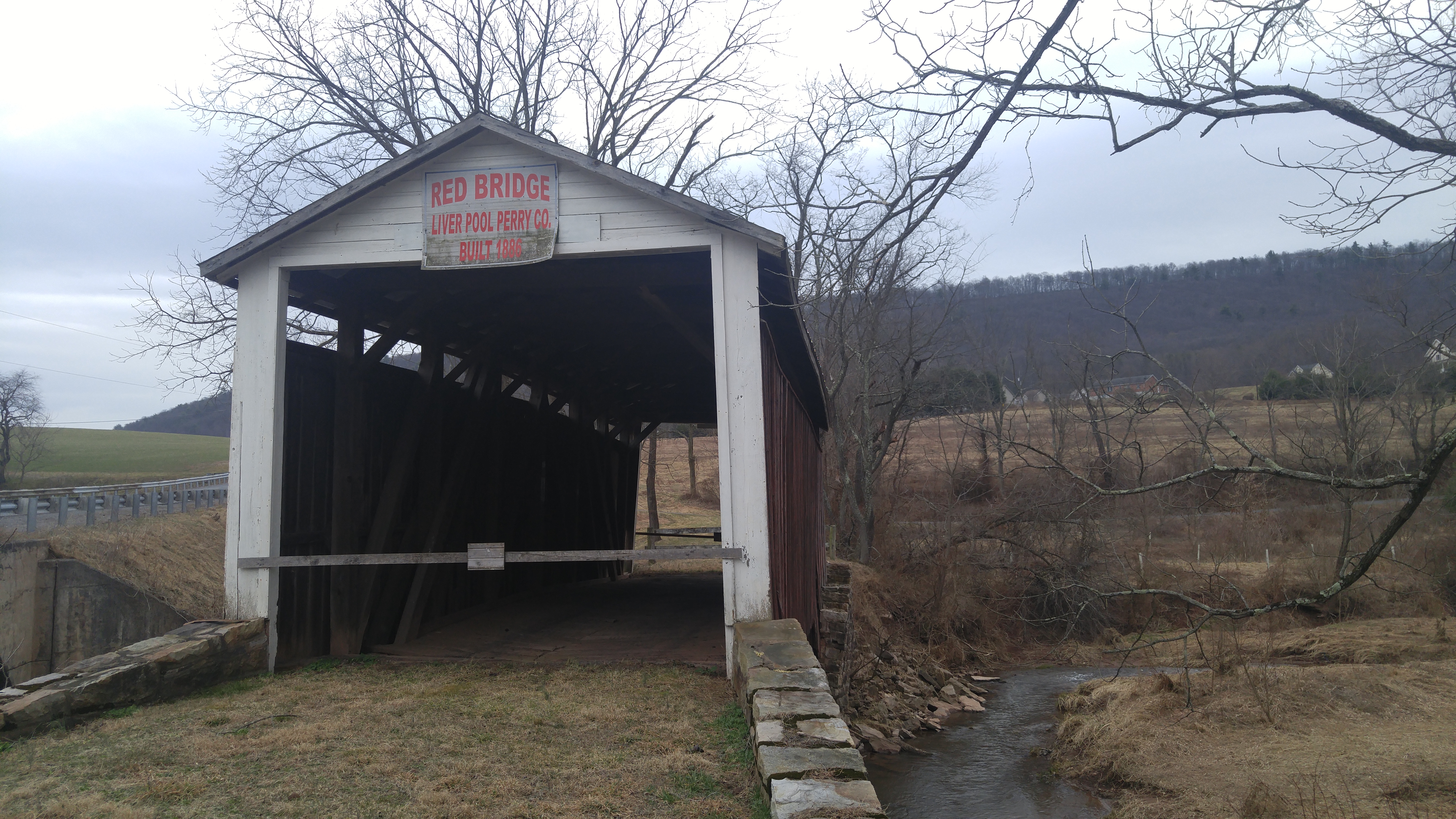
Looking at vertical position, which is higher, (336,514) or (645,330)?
(645,330)

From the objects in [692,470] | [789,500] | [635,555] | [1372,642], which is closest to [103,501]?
[789,500]

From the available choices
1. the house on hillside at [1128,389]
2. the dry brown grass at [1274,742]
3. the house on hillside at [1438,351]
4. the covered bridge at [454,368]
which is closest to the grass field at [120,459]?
the covered bridge at [454,368]

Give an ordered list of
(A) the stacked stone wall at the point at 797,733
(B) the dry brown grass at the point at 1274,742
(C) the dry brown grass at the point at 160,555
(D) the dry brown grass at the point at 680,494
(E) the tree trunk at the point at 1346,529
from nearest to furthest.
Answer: (A) the stacked stone wall at the point at 797,733
(B) the dry brown grass at the point at 1274,742
(C) the dry brown grass at the point at 160,555
(E) the tree trunk at the point at 1346,529
(D) the dry brown grass at the point at 680,494

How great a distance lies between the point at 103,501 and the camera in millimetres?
15969

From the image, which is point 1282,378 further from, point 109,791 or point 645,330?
point 109,791

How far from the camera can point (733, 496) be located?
588 cm

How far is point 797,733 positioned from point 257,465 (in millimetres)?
4345

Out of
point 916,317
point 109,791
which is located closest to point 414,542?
point 109,791

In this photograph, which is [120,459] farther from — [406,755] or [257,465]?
[406,755]

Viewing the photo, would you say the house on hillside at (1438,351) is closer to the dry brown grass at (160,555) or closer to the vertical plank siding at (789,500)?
the vertical plank siding at (789,500)

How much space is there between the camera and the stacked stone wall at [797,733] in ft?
10.3

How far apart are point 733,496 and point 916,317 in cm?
1659

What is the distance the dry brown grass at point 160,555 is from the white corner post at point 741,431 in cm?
833

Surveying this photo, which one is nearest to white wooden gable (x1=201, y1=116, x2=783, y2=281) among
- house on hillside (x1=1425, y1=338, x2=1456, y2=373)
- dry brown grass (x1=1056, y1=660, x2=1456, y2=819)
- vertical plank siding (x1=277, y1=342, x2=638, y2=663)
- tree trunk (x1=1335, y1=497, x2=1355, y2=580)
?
vertical plank siding (x1=277, y1=342, x2=638, y2=663)
